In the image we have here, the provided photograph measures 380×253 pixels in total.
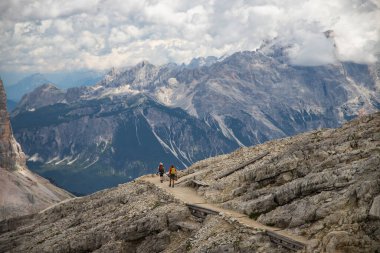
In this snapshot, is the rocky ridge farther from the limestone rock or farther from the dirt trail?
the dirt trail

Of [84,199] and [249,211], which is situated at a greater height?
[249,211]

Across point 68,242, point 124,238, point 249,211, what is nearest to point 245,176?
point 249,211

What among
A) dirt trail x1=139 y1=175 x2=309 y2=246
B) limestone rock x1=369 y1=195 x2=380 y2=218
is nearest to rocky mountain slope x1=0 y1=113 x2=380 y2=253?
limestone rock x1=369 y1=195 x2=380 y2=218

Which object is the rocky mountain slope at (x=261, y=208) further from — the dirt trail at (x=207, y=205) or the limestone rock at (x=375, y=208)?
the dirt trail at (x=207, y=205)

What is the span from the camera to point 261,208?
50625 millimetres

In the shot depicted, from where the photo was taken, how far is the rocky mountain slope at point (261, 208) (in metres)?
40.5

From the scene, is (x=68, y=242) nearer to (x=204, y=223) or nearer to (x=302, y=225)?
(x=204, y=223)

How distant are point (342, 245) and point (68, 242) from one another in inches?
1620

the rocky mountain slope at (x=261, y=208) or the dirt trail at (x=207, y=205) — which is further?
the dirt trail at (x=207, y=205)

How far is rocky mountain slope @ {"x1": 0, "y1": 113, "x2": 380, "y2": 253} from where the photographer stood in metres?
40.5

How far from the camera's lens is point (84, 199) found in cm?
9231

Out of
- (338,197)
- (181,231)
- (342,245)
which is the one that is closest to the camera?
(342,245)

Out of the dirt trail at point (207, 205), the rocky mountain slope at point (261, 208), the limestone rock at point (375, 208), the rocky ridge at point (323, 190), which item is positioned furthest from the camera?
the dirt trail at point (207, 205)

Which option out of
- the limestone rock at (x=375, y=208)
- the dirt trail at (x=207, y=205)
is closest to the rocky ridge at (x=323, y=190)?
the limestone rock at (x=375, y=208)
